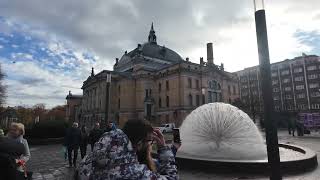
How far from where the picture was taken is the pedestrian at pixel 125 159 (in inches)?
81.0

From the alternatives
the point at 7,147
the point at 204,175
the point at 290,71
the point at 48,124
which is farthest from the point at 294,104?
the point at 7,147

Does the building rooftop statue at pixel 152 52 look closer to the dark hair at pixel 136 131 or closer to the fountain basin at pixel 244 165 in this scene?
the fountain basin at pixel 244 165

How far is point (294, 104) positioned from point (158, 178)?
328ft

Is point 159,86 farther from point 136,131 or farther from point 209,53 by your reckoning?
point 136,131

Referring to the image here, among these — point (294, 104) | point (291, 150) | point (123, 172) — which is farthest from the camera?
point (294, 104)

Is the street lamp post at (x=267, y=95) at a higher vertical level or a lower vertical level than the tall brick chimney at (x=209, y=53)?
lower

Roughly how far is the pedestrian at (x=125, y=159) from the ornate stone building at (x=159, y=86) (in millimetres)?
51911

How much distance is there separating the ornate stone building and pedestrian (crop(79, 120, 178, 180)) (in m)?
51.9

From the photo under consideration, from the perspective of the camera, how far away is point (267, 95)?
13.4ft

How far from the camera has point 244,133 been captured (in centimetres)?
1130

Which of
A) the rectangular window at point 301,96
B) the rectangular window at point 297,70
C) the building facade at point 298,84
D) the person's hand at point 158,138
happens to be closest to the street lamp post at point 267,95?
the person's hand at point 158,138

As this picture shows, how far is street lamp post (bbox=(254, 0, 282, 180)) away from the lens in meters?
3.81

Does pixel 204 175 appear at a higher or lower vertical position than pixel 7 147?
lower

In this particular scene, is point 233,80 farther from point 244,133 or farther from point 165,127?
point 244,133
